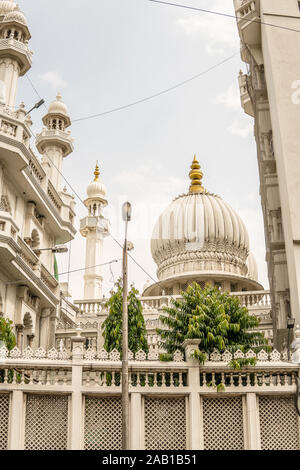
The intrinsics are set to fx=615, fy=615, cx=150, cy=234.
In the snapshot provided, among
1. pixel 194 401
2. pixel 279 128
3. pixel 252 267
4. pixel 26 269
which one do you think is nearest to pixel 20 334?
pixel 26 269

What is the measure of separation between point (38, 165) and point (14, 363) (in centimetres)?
869

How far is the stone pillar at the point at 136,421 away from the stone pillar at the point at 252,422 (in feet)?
7.10

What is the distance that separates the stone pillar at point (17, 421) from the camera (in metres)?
11.8

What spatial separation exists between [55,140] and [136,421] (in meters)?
14.4

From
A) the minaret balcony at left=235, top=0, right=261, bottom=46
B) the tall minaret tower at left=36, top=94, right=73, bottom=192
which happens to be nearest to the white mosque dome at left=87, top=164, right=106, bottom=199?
the tall minaret tower at left=36, top=94, right=73, bottom=192

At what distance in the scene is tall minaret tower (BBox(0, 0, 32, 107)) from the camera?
68.6 feet

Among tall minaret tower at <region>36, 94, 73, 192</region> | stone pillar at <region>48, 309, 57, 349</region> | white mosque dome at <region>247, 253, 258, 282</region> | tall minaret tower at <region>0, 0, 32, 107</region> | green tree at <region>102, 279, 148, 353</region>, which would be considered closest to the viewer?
green tree at <region>102, 279, 148, 353</region>

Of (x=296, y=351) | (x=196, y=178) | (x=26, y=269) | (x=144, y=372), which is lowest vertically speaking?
(x=144, y=372)

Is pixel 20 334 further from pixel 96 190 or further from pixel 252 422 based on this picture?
pixel 96 190

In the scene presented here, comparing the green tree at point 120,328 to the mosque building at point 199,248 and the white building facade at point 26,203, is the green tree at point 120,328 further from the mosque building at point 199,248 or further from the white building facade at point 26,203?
the mosque building at point 199,248

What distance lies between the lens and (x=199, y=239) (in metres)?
→ 31.7

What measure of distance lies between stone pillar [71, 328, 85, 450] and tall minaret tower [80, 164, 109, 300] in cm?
2569

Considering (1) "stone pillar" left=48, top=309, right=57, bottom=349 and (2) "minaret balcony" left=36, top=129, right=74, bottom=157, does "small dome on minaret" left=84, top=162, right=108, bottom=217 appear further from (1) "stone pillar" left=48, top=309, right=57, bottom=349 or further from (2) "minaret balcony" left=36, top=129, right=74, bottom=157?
(1) "stone pillar" left=48, top=309, right=57, bottom=349
